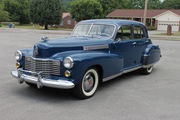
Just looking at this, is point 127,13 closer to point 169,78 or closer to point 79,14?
point 79,14

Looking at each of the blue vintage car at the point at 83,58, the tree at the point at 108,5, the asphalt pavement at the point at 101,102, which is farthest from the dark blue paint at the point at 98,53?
the tree at the point at 108,5

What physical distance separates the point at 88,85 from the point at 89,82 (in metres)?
0.07

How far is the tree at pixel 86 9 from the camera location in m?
43.8

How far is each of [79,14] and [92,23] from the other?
39004 millimetres

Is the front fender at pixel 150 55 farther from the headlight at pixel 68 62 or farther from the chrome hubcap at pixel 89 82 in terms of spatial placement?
the headlight at pixel 68 62

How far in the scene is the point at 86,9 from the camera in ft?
144

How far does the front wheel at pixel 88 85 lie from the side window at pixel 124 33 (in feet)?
4.54

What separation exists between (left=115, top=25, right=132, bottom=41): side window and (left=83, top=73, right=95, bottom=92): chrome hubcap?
1.43 metres

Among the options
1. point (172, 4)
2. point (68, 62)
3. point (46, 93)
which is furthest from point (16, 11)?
point (68, 62)

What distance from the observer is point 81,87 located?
4.91 metres

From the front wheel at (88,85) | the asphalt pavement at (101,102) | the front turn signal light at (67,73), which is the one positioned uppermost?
the front turn signal light at (67,73)

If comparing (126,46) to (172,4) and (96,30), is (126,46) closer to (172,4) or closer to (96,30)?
(96,30)

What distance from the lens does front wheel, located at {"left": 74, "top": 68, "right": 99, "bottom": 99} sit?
16.1 ft

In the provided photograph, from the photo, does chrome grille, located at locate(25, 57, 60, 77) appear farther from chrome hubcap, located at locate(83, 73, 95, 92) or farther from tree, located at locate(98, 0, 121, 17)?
tree, located at locate(98, 0, 121, 17)
